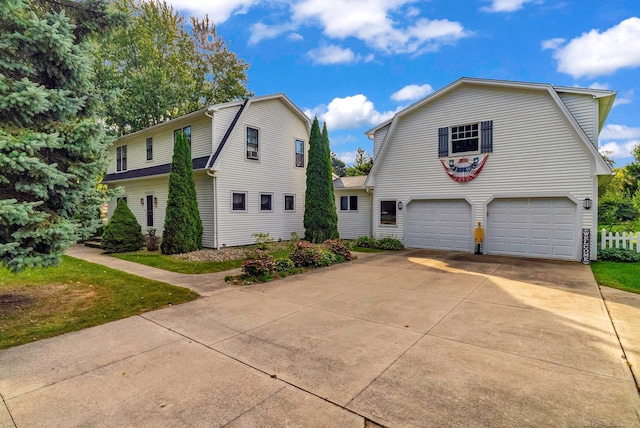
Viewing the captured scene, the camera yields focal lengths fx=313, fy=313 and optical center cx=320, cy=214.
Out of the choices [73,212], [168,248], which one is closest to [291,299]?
[73,212]

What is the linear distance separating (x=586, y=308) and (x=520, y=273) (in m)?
3.11

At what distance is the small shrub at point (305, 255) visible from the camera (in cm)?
955

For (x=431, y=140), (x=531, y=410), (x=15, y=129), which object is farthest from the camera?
(x=431, y=140)

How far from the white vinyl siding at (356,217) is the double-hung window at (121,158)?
12.7m

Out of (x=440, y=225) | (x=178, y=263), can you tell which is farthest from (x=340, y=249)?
(x=178, y=263)

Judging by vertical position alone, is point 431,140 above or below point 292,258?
above

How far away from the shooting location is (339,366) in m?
3.53

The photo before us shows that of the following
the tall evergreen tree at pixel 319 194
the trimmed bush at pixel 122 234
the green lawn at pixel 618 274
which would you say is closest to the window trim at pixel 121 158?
the trimmed bush at pixel 122 234

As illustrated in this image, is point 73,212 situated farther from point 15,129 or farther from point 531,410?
point 531,410

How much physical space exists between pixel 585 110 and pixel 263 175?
12623mm

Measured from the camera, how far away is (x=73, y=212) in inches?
220

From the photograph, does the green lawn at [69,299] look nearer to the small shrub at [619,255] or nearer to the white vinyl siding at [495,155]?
the white vinyl siding at [495,155]

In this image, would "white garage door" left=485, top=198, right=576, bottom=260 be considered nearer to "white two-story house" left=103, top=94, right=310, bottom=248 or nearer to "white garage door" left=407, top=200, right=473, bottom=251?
"white garage door" left=407, top=200, right=473, bottom=251

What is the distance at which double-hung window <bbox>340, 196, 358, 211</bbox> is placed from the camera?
A: 17500mm
